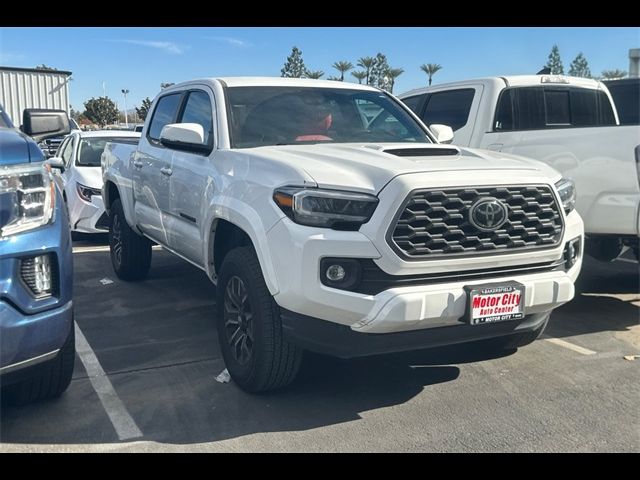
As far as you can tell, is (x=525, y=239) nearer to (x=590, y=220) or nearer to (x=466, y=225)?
(x=466, y=225)

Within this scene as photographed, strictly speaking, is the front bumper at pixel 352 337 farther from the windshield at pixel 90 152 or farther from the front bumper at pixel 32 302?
the windshield at pixel 90 152

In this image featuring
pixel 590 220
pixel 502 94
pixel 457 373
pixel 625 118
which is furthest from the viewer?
pixel 625 118

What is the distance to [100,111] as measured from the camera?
165 ft

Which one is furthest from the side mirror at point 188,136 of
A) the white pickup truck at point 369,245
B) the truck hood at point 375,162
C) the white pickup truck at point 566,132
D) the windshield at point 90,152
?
the windshield at point 90,152

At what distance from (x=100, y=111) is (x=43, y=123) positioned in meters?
48.9

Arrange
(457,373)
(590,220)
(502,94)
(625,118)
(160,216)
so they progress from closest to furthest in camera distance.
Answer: (457,373)
(590,220)
(160,216)
(502,94)
(625,118)

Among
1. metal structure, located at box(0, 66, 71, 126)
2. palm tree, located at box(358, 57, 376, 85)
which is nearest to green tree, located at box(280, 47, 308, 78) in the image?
palm tree, located at box(358, 57, 376, 85)

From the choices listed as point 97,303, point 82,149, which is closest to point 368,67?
point 82,149

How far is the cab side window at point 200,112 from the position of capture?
4.80m

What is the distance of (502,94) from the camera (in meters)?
6.59

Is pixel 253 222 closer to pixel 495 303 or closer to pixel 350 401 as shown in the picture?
pixel 350 401

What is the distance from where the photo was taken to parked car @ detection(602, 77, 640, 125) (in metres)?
8.66
